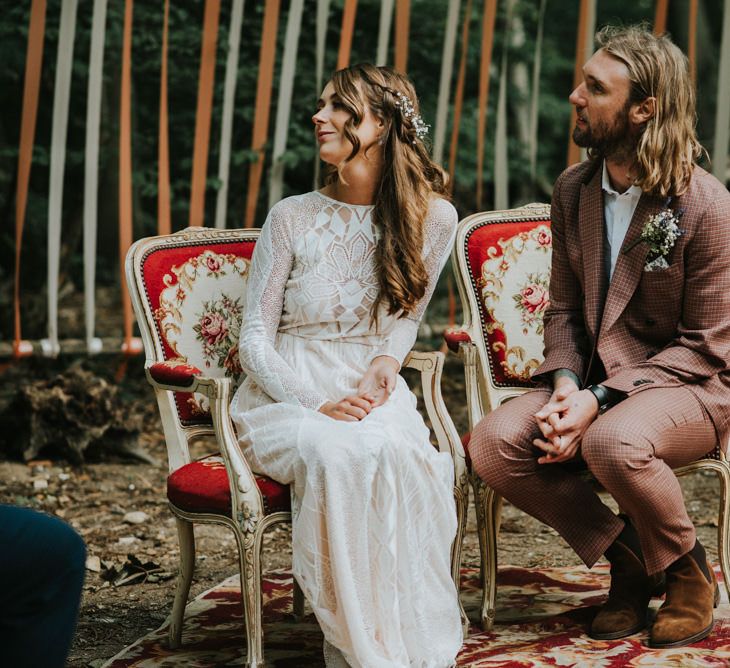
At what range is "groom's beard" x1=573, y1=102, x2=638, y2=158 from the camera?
300 centimetres

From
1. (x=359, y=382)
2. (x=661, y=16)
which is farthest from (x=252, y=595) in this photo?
(x=661, y=16)

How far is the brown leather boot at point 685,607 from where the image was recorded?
2.93m

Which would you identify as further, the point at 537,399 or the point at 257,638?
the point at 537,399

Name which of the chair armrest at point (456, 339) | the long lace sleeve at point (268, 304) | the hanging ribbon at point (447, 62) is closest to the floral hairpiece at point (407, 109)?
the long lace sleeve at point (268, 304)

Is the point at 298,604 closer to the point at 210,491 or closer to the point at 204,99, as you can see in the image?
the point at 210,491

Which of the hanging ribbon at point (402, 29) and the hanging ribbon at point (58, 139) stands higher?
the hanging ribbon at point (402, 29)

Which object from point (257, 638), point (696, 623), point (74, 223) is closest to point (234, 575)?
point (257, 638)

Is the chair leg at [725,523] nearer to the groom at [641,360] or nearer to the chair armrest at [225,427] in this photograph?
the groom at [641,360]

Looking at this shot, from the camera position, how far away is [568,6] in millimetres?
9016

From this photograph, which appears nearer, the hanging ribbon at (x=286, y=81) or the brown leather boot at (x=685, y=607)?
the brown leather boot at (x=685, y=607)

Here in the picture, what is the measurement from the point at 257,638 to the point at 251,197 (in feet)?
9.65

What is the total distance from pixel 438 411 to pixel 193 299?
2.67 feet

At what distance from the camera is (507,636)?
311 cm

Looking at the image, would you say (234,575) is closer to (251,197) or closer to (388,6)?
(251,197)
